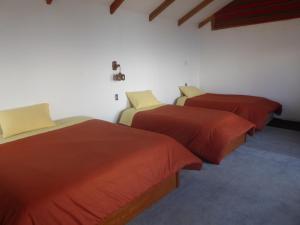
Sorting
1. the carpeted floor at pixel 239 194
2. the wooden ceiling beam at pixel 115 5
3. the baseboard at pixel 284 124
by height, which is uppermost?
the wooden ceiling beam at pixel 115 5

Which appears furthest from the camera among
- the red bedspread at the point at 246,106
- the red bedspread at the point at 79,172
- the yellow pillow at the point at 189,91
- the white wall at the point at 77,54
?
the yellow pillow at the point at 189,91

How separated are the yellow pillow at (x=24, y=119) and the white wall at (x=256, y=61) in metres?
3.77

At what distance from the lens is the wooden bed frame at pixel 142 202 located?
180cm

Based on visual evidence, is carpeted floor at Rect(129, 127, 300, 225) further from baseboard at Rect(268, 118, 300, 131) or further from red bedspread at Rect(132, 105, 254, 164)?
baseboard at Rect(268, 118, 300, 131)

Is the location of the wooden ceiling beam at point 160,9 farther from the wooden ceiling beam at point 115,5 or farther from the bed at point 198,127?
the bed at point 198,127

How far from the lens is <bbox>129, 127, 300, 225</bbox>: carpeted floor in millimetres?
1938

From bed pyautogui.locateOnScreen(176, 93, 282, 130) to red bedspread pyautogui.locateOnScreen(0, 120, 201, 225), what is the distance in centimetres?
185

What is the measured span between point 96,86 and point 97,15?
1007 millimetres

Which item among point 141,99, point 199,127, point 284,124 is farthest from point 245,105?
point 141,99

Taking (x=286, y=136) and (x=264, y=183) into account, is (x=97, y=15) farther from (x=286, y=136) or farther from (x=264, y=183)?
(x=286, y=136)

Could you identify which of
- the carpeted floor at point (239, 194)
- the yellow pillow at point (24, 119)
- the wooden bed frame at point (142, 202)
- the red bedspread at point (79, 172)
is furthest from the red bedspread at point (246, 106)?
the yellow pillow at point (24, 119)

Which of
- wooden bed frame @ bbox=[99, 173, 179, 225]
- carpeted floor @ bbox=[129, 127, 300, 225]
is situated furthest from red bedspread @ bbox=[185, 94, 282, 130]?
wooden bed frame @ bbox=[99, 173, 179, 225]

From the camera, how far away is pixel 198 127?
2.98 metres

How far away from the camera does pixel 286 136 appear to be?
3822 millimetres
